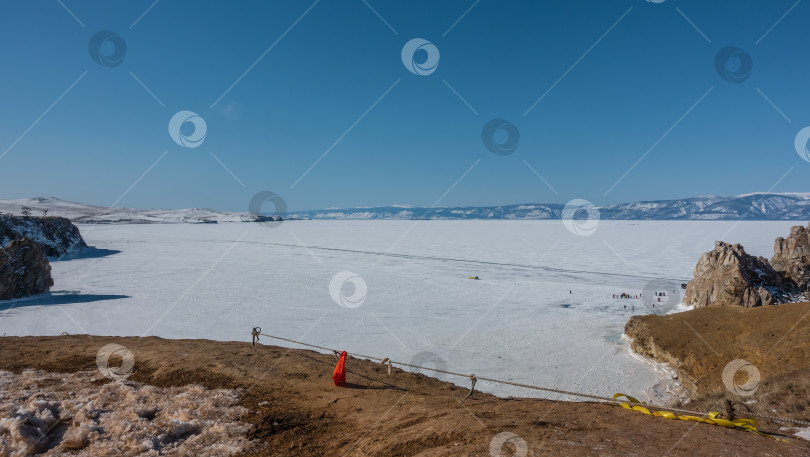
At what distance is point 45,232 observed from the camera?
140 feet

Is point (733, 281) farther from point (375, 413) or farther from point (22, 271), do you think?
point (22, 271)

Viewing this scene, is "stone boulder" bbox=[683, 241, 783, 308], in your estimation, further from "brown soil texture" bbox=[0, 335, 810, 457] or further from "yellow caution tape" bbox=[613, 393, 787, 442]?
"brown soil texture" bbox=[0, 335, 810, 457]

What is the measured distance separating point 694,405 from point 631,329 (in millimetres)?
8765

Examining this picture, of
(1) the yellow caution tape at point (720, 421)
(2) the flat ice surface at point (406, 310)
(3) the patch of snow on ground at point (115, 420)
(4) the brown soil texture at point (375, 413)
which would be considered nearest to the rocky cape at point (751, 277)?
(2) the flat ice surface at point (406, 310)

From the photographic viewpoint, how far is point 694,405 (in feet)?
26.0

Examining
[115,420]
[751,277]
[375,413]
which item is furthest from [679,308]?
[115,420]

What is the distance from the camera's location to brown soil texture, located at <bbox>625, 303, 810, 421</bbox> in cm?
869

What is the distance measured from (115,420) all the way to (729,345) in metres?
15.4

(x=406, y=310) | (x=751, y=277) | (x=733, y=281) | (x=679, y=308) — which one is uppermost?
(x=751, y=277)

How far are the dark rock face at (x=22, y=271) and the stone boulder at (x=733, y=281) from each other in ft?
118

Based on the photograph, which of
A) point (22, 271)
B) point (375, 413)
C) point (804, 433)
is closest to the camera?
point (804, 433)

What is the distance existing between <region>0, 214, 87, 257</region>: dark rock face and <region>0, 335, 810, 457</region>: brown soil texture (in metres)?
38.1

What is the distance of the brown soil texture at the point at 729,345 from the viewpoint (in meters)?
8.69

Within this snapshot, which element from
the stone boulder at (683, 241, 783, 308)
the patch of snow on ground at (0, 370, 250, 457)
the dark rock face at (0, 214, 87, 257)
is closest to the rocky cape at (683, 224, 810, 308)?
the stone boulder at (683, 241, 783, 308)
